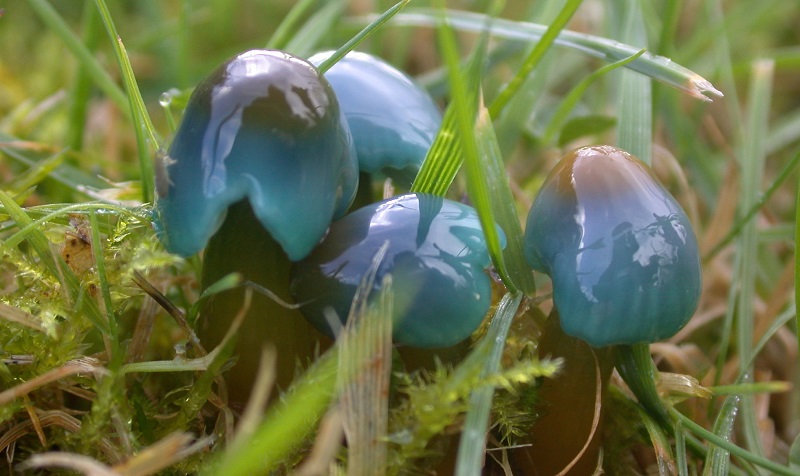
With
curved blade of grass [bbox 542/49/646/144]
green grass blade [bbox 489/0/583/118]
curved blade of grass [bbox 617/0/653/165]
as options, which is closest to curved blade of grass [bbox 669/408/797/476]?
curved blade of grass [bbox 617/0/653/165]

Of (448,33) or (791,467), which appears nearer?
(448,33)

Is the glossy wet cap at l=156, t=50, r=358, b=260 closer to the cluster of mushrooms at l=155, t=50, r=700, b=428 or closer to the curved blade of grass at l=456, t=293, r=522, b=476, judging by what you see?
the cluster of mushrooms at l=155, t=50, r=700, b=428

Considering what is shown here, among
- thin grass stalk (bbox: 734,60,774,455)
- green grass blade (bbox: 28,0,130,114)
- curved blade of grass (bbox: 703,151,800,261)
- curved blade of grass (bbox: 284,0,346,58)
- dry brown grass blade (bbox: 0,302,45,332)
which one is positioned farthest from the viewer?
curved blade of grass (bbox: 284,0,346,58)

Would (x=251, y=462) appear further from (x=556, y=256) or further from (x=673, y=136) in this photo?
(x=673, y=136)

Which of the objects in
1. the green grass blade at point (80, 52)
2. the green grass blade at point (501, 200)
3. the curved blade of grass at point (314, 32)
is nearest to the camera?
the green grass blade at point (501, 200)

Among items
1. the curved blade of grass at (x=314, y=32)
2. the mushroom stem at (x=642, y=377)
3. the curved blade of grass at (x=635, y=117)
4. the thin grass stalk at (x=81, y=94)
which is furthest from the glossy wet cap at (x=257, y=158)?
the thin grass stalk at (x=81, y=94)

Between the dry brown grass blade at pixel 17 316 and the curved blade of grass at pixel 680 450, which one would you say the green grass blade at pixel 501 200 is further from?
the dry brown grass blade at pixel 17 316

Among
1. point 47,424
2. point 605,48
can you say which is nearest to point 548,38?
point 605,48

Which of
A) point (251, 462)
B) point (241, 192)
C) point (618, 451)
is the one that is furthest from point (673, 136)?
point (251, 462)
